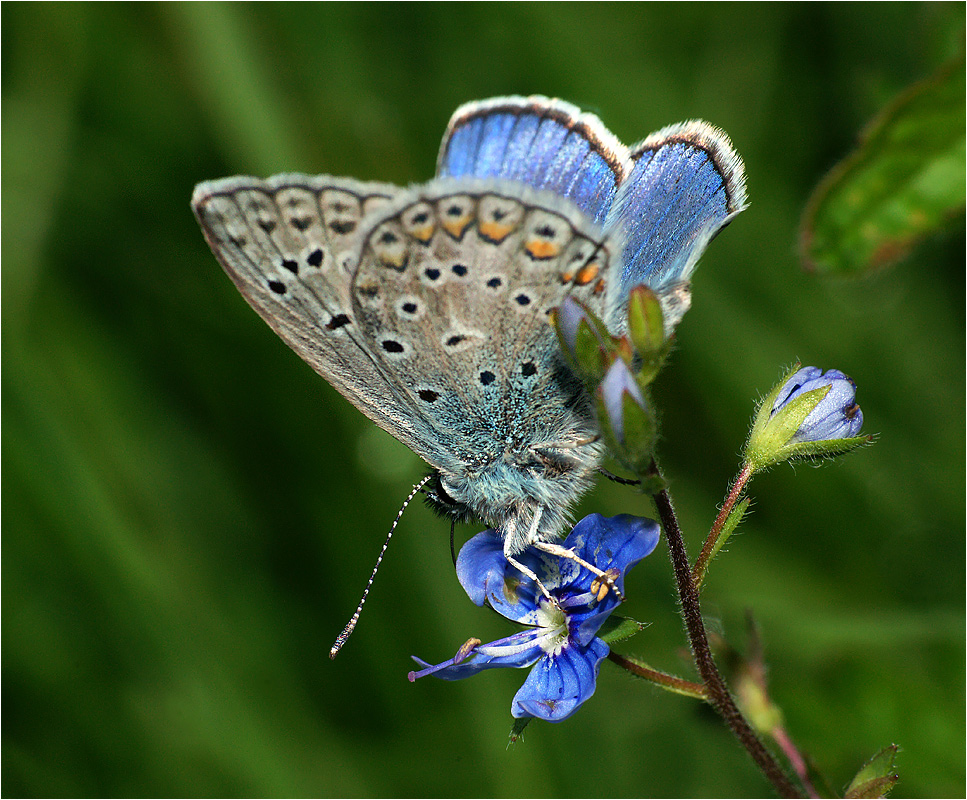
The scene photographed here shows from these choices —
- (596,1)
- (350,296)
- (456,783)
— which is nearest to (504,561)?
(350,296)

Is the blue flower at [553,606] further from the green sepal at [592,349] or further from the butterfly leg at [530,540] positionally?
the green sepal at [592,349]

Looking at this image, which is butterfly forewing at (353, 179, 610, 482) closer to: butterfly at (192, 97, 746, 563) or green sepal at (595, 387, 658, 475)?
butterfly at (192, 97, 746, 563)

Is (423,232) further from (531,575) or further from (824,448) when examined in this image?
(824,448)

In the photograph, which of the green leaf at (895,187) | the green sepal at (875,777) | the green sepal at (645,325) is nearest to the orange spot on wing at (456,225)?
the green sepal at (645,325)

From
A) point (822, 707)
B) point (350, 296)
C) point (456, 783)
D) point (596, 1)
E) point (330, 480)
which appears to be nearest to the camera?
point (350, 296)

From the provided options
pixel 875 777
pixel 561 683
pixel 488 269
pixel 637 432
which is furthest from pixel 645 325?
pixel 875 777

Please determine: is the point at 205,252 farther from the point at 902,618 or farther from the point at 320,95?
the point at 902,618

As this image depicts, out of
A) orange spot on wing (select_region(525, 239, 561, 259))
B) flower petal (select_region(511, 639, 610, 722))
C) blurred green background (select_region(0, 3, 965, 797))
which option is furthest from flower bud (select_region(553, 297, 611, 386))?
blurred green background (select_region(0, 3, 965, 797))
